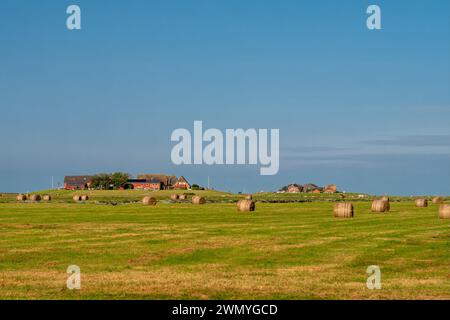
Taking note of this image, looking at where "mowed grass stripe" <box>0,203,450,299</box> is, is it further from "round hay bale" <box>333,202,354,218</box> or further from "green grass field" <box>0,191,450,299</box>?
"round hay bale" <box>333,202,354,218</box>

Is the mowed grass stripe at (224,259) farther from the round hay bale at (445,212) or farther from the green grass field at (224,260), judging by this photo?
the round hay bale at (445,212)

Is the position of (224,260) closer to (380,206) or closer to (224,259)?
(224,259)

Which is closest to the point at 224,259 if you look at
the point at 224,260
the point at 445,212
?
the point at 224,260

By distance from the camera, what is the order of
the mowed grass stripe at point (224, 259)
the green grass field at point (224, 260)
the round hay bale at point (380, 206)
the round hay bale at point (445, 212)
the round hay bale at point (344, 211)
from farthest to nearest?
→ the round hay bale at point (380, 206)
the round hay bale at point (344, 211)
the round hay bale at point (445, 212)
the mowed grass stripe at point (224, 259)
the green grass field at point (224, 260)

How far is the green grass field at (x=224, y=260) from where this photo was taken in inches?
861

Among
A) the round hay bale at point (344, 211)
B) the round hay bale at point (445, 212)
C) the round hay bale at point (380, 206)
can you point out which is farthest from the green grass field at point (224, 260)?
the round hay bale at point (380, 206)

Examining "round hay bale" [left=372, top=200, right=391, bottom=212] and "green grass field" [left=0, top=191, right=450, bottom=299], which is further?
"round hay bale" [left=372, top=200, right=391, bottom=212]

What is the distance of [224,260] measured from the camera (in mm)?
29969

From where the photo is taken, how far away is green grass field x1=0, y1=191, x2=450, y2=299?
71.8 feet

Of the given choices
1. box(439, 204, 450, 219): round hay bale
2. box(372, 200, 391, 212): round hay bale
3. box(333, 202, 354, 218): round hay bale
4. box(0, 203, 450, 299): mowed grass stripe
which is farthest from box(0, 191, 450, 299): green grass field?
box(372, 200, 391, 212): round hay bale

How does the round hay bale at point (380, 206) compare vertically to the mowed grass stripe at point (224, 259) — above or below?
above
